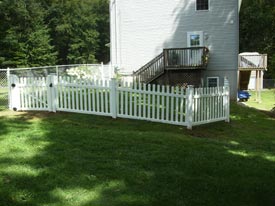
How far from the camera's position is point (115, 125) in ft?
28.3

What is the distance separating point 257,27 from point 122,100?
116 feet

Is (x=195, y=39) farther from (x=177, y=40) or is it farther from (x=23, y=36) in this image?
(x=23, y=36)

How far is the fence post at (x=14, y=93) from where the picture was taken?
1015 cm

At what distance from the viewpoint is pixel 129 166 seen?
17.6ft

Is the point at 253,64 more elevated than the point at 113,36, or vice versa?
the point at 113,36

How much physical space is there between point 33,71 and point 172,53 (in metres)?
7.41

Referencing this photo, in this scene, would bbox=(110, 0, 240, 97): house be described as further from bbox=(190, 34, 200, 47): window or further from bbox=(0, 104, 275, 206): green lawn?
bbox=(0, 104, 275, 206): green lawn

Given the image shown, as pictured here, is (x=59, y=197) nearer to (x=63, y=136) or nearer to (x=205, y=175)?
(x=205, y=175)

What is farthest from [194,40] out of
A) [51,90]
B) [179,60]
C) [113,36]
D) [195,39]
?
[51,90]

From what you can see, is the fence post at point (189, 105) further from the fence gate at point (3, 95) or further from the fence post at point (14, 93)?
the fence gate at point (3, 95)

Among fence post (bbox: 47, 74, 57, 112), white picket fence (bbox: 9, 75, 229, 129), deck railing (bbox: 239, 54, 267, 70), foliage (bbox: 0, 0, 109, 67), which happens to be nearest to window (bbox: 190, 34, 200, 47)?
deck railing (bbox: 239, 54, 267, 70)

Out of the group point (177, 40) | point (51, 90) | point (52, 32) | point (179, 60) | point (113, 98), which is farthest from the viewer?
point (52, 32)

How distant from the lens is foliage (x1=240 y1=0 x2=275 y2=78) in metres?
38.4

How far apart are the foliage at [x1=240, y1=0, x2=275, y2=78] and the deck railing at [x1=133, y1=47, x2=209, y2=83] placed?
21.3 meters
